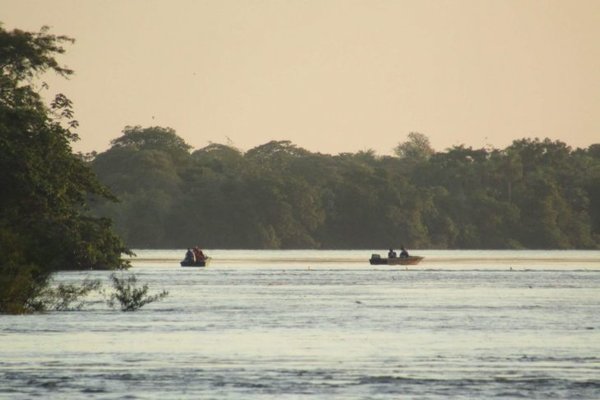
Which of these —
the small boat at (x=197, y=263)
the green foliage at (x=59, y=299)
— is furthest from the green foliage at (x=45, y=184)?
the small boat at (x=197, y=263)

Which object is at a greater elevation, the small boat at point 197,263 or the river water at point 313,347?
the small boat at point 197,263

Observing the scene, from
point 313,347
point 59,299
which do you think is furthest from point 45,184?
point 313,347

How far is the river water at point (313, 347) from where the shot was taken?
30.1 meters

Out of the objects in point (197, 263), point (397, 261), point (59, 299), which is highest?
point (397, 261)

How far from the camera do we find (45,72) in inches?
3509

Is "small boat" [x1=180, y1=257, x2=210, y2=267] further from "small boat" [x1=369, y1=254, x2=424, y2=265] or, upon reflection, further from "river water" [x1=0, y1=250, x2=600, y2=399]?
"river water" [x1=0, y1=250, x2=600, y2=399]

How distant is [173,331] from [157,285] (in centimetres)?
3768

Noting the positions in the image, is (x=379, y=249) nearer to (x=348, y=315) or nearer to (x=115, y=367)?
(x=348, y=315)

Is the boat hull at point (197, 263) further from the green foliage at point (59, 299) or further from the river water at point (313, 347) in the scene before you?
the green foliage at point (59, 299)

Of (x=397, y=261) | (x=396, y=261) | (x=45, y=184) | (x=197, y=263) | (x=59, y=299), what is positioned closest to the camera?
(x=59, y=299)

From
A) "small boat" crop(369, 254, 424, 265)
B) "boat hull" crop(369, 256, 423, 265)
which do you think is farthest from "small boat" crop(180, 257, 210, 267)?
"boat hull" crop(369, 256, 423, 265)

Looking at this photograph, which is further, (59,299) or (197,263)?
(197,263)

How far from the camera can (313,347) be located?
39.5 metres

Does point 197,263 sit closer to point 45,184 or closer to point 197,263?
point 197,263
